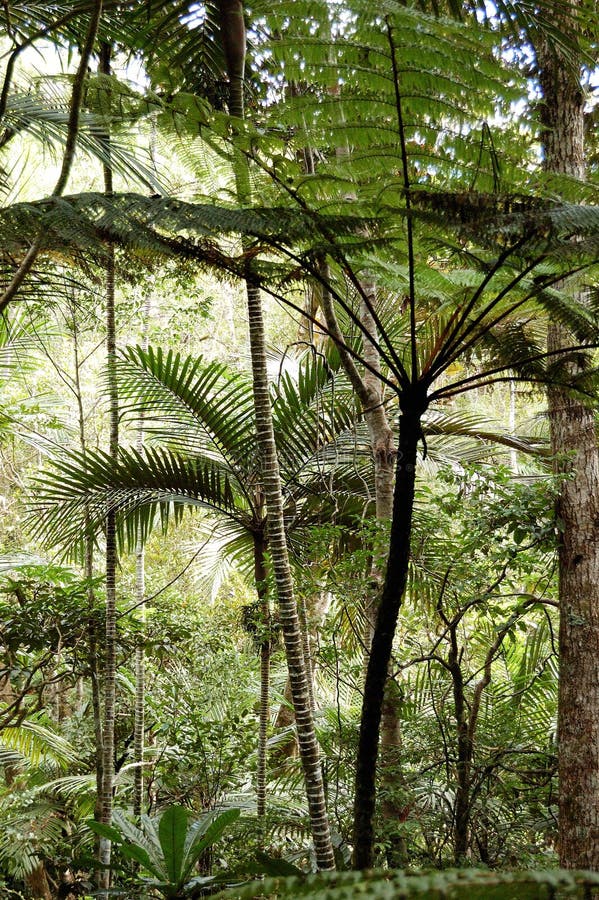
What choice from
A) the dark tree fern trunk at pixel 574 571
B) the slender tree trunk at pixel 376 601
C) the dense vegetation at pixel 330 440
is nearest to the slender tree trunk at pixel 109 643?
the dense vegetation at pixel 330 440

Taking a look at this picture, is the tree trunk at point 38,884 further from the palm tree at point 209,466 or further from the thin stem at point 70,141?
the thin stem at point 70,141

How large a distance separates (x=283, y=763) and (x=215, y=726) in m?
1.47

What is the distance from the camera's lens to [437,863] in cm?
307

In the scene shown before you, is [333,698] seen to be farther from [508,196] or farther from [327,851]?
[508,196]

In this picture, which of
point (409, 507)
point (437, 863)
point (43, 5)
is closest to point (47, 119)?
point (43, 5)

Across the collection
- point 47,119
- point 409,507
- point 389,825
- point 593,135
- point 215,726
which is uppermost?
point 593,135

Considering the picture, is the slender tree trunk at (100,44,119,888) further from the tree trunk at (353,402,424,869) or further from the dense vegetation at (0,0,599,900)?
the tree trunk at (353,402,424,869)

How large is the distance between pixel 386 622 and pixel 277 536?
3.04 ft

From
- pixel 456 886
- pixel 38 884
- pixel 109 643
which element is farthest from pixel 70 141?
pixel 38 884

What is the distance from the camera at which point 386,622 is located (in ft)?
5.77

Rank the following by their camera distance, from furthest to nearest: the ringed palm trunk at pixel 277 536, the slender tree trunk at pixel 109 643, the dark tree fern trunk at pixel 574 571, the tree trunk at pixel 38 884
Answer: the tree trunk at pixel 38 884 → the slender tree trunk at pixel 109 643 → the dark tree fern trunk at pixel 574 571 → the ringed palm trunk at pixel 277 536

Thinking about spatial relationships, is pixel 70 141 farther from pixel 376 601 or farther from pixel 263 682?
pixel 263 682

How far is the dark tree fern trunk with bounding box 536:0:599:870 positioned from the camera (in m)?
3.21

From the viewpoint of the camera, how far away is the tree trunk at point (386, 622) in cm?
171
